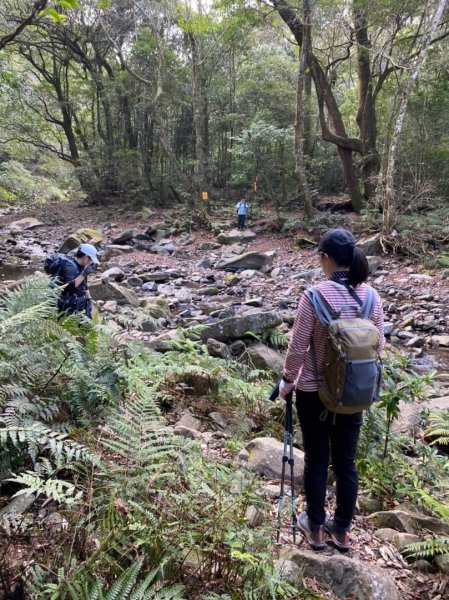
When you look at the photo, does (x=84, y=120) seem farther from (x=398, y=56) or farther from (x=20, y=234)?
(x=398, y=56)

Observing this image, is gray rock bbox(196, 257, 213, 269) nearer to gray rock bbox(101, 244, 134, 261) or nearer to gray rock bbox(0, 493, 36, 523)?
gray rock bbox(101, 244, 134, 261)

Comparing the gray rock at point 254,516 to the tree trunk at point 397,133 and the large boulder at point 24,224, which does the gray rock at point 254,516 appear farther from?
the large boulder at point 24,224

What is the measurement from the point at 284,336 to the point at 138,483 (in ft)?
16.6

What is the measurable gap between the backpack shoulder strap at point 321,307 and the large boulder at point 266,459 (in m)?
1.51

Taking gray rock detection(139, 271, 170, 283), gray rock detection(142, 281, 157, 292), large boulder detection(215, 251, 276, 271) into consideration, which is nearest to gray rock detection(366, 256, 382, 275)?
large boulder detection(215, 251, 276, 271)

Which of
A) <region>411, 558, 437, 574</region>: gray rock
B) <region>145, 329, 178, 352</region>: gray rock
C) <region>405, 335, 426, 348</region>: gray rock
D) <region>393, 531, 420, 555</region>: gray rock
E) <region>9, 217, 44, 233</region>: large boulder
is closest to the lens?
<region>411, 558, 437, 574</region>: gray rock

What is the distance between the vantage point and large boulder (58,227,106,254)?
14.8m

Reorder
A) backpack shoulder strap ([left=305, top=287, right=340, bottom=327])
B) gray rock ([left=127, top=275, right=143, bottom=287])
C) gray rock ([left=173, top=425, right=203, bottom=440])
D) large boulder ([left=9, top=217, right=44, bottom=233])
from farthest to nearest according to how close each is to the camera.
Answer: large boulder ([left=9, top=217, right=44, bottom=233]), gray rock ([left=127, top=275, right=143, bottom=287]), gray rock ([left=173, top=425, right=203, bottom=440]), backpack shoulder strap ([left=305, top=287, right=340, bottom=327])

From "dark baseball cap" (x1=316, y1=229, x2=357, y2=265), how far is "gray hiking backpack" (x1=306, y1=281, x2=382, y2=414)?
0.28 m

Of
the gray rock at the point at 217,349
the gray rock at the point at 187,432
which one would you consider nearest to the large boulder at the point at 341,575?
the gray rock at the point at 187,432

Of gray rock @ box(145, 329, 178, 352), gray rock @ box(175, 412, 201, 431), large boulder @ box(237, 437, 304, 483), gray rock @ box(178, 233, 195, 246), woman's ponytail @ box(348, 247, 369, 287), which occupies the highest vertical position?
woman's ponytail @ box(348, 247, 369, 287)

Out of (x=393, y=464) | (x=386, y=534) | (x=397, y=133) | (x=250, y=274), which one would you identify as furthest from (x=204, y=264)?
(x=386, y=534)

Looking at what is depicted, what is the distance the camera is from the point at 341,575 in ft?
7.94

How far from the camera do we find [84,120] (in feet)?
99.7
